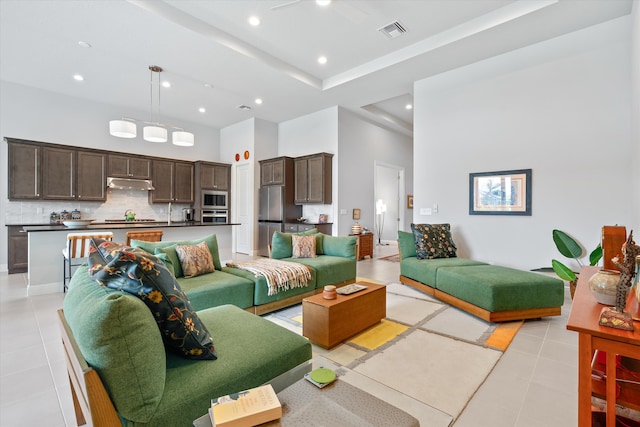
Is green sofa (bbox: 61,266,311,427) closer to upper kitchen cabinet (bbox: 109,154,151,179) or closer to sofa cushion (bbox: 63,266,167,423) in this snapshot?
sofa cushion (bbox: 63,266,167,423)

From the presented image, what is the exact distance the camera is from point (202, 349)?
1362 millimetres

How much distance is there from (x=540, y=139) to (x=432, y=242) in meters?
2.22

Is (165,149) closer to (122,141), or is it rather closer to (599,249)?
(122,141)

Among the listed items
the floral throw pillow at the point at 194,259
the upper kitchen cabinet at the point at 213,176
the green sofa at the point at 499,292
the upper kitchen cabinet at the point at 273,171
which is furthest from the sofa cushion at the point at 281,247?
the upper kitchen cabinet at the point at 213,176

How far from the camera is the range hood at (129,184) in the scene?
6592 mm

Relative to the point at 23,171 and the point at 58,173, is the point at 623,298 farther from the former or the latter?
the point at 23,171

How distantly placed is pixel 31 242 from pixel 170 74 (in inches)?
135

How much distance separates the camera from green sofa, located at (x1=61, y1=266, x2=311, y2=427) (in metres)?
0.99

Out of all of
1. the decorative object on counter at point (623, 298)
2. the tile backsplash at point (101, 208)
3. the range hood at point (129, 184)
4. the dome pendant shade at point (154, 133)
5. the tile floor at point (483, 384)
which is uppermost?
the dome pendant shade at point (154, 133)

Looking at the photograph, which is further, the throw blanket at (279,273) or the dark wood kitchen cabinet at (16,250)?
the dark wood kitchen cabinet at (16,250)

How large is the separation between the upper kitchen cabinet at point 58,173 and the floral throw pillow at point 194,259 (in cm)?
480

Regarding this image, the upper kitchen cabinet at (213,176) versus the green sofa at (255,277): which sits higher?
the upper kitchen cabinet at (213,176)

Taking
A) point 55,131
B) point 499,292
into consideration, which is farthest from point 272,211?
point 499,292

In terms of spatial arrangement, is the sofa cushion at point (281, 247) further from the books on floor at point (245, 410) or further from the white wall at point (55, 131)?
the white wall at point (55, 131)
